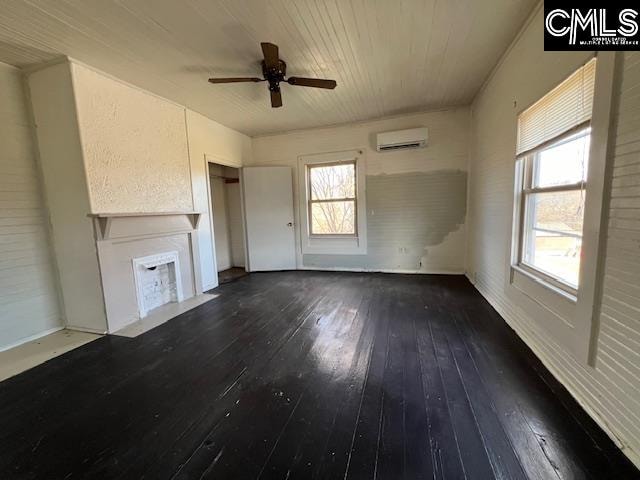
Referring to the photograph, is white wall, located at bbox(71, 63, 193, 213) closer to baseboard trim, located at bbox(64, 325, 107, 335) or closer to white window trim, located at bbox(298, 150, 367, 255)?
baseboard trim, located at bbox(64, 325, 107, 335)

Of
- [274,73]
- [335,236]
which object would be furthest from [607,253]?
[335,236]

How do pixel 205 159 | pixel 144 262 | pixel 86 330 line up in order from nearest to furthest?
pixel 86 330
pixel 144 262
pixel 205 159

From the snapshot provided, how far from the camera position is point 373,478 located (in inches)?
43.4

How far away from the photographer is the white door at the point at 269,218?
15.5 feet

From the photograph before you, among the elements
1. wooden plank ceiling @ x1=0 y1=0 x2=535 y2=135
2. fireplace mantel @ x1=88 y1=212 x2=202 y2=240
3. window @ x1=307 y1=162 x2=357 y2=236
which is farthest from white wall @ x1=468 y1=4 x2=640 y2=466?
fireplace mantel @ x1=88 y1=212 x2=202 y2=240

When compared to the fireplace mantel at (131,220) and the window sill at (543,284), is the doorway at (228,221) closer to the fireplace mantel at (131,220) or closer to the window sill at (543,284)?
the fireplace mantel at (131,220)

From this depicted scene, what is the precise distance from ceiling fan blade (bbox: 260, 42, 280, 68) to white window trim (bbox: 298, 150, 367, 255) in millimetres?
2362

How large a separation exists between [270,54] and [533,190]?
2.44 metres

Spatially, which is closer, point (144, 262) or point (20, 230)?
point (20, 230)

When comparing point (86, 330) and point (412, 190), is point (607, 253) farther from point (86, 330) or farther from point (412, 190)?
point (86, 330)

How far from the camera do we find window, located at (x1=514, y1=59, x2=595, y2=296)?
1.55 metres

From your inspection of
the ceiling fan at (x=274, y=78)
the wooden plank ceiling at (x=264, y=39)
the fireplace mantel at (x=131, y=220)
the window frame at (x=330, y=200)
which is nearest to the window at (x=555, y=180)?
the wooden plank ceiling at (x=264, y=39)

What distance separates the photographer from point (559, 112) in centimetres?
175

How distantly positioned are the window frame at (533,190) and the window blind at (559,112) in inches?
1.4
